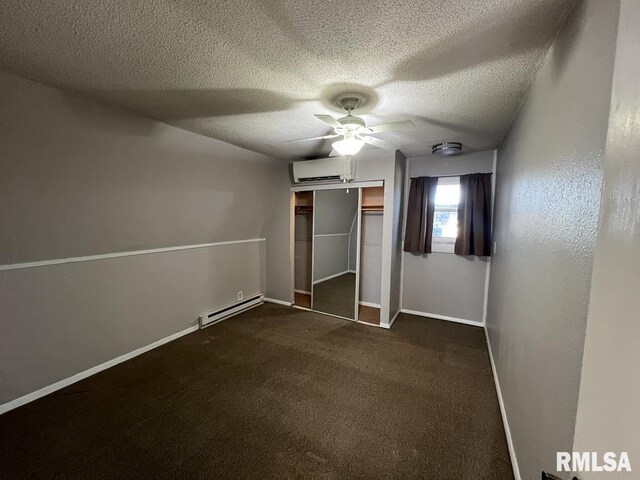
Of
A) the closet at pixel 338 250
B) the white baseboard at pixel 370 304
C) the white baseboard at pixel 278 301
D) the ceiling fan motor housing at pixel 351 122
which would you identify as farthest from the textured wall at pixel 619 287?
the white baseboard at pixel 278 301

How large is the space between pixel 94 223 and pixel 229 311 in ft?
6.50

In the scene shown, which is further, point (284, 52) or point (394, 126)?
point (394, 126)

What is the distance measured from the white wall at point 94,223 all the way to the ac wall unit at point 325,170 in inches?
24.7

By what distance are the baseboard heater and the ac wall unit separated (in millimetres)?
2030

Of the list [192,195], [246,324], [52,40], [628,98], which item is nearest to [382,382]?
[246,324]

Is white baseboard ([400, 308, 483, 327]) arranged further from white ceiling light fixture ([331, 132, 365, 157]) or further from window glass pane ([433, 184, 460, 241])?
white ceiling light fixture ([331, 132, 365, 157])

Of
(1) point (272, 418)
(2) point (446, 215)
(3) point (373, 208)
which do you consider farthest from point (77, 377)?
(2) point (446, 215)

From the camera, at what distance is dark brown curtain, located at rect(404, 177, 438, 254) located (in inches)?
139

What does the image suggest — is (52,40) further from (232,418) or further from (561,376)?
(561,376)

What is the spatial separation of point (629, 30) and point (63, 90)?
2.83 m

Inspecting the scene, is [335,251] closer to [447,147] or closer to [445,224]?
[445,224]

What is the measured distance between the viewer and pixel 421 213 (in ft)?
11.7
